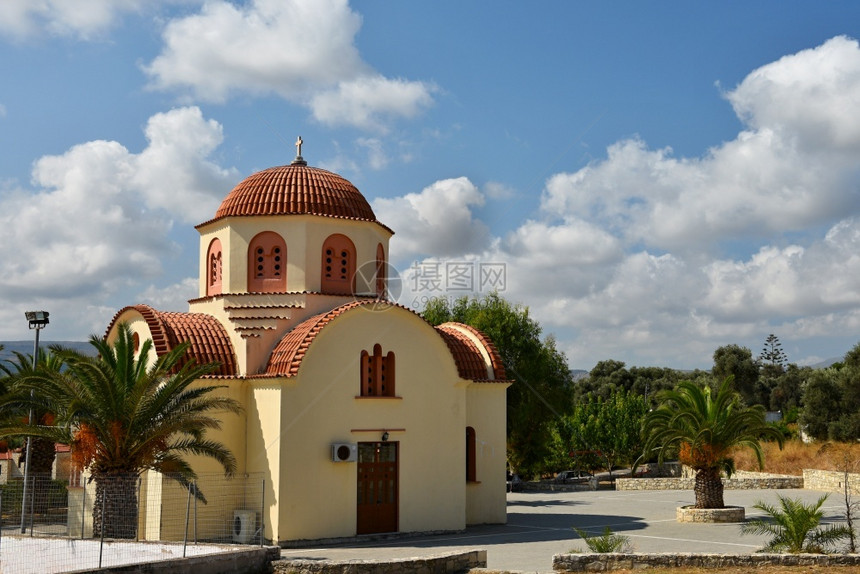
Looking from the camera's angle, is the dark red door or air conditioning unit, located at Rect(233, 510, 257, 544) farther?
the dark red door

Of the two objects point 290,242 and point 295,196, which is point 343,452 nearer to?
point 290,242

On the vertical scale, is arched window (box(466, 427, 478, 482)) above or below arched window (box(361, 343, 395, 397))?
below

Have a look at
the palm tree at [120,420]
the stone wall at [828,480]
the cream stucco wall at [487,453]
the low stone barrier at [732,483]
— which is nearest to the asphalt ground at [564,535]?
the cream stucco wall at [487,453]

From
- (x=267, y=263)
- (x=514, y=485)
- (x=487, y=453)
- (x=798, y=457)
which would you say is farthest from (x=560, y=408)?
(x=267, y=263)

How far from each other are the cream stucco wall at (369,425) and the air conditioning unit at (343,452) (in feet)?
0.60

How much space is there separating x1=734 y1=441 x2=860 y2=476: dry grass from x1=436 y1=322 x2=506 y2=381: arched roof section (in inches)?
691

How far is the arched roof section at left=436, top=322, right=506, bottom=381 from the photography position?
23.0m

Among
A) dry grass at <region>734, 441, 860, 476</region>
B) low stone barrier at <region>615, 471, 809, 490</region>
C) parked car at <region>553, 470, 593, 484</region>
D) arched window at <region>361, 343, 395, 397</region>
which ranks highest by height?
arched window at <region>361, 343, 395, 397</region>

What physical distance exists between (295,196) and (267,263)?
1885 mm

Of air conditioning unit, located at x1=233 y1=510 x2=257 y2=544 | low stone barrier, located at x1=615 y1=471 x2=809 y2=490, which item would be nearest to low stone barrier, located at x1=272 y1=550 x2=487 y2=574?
air conditioning unit, located at x1=233 y1=510 x2=257 y2=544

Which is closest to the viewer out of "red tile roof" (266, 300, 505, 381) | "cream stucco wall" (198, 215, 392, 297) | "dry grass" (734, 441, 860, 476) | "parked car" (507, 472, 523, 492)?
"red tile roof" (266, 300, 505, 381)

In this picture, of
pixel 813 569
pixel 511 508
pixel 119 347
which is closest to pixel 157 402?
pixel 119 347

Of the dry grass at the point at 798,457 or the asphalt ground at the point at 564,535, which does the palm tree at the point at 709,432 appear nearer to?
the asphalt ground at the point at 564,535

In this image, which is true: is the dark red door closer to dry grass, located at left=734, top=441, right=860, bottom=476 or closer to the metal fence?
the metal fence
